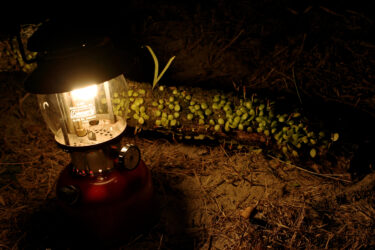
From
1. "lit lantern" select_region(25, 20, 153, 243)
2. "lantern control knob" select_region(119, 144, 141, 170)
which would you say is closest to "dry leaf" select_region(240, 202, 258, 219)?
"lit lantern" select_region(25, 20, 153, 243)

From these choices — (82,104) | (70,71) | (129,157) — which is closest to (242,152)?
(129,157)

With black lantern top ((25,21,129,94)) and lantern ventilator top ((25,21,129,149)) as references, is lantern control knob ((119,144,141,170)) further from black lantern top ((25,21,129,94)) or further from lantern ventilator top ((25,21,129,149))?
black lantern top ((25,21,129,94))

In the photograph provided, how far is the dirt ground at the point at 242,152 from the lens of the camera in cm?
201

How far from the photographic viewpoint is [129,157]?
1.78 metres

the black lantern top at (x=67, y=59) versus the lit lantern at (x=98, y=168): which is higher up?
the black lantern top at (x=67, y=59)

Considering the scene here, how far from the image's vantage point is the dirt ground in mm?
2012

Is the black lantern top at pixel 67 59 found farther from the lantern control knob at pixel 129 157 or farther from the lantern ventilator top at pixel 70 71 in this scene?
the lantern control knob at pixel 129 157

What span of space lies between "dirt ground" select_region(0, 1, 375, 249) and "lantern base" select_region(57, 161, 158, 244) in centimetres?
23

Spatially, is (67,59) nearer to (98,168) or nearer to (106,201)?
(98,168)

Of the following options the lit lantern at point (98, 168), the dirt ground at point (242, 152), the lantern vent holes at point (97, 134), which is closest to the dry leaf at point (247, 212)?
the dirt ground at point (242, 152)

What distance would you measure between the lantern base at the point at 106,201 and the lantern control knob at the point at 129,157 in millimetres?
60

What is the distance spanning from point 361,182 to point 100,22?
237 cm

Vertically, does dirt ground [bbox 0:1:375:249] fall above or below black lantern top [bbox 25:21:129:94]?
below

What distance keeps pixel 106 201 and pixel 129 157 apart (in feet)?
1.04
